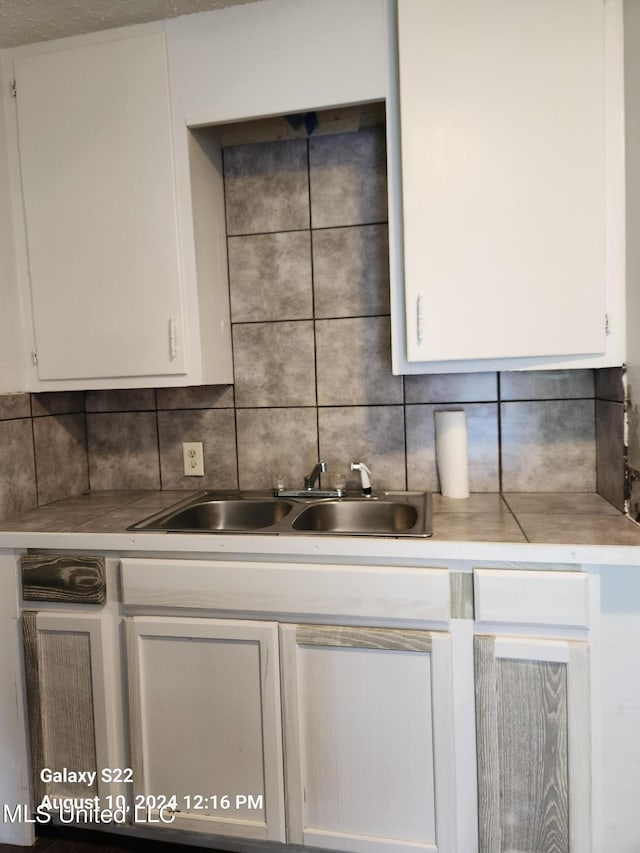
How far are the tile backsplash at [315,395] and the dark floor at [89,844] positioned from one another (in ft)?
2.99

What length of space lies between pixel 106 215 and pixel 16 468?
2.62ft

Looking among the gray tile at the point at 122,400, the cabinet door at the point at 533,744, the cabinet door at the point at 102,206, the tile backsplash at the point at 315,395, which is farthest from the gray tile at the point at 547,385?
the gray tile at the point at 122,400

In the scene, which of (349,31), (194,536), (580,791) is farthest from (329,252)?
(580,791)

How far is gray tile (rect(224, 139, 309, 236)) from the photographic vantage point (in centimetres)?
182

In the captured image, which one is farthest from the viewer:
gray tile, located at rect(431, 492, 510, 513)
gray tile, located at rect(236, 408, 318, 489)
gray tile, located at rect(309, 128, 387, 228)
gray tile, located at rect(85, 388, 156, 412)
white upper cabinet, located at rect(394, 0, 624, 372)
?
gray tile, located at rect(85, 388, 156, 412)

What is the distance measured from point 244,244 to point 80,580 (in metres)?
1.17

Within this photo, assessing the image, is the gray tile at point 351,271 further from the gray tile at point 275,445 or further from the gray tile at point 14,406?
the gray tile at point 14,406

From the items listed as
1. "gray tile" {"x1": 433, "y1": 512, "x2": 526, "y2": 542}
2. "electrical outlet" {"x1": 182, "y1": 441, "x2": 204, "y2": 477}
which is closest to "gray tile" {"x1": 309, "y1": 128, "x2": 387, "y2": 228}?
"electrical outlet" {"x1": 182, "y1": 441, "x2": 204, "y2": 477}

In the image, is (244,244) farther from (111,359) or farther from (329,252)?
(111,359)

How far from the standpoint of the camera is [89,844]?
151 cm

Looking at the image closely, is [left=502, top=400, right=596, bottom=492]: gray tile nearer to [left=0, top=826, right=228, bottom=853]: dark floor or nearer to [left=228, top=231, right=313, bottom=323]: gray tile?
[left=228, top=231, right=313, bottom=323]: gray tile

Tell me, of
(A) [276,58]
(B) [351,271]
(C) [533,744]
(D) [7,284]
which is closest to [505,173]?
(B) [351,271]

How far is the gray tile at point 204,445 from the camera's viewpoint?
6.34 ft

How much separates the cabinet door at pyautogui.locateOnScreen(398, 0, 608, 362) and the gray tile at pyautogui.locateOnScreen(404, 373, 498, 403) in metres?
0.34
